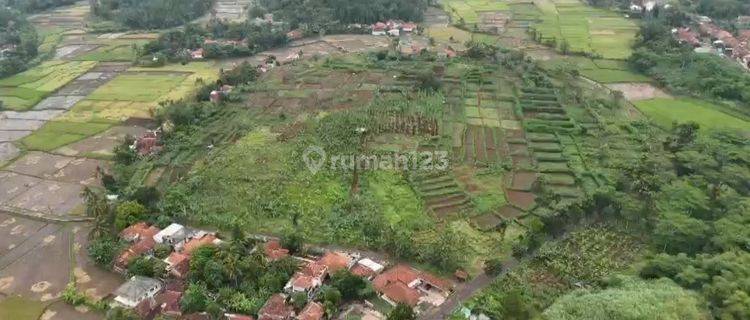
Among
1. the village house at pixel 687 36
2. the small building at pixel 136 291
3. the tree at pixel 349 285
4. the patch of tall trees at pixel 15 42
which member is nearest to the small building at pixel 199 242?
the small building at pixel 136 291

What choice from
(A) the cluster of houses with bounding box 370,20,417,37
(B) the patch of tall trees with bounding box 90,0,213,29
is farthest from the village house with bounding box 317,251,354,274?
(B) the patch of tall trees with bounding box 90,0,213,29

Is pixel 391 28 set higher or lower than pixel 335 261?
higher

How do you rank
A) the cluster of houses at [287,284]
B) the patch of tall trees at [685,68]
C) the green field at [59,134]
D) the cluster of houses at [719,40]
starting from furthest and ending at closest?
the cluster of houses at [719,40] < the patch of tall trees at [685,68] < the green field at [59,134] < the cluster of houses at [287,284]

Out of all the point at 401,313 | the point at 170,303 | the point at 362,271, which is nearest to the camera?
the point at 401,313

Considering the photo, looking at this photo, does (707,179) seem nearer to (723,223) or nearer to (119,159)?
(723,223)

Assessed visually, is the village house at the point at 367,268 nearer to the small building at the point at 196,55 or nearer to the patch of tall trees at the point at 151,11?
the small building at the point at 196,55

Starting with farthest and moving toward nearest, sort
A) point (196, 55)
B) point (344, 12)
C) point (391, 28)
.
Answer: point (344, 12) < point (391, 28) < point (196, 55)

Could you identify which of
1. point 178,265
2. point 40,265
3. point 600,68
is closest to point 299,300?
point 178,265

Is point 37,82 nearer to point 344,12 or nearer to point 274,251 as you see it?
point 344,12
